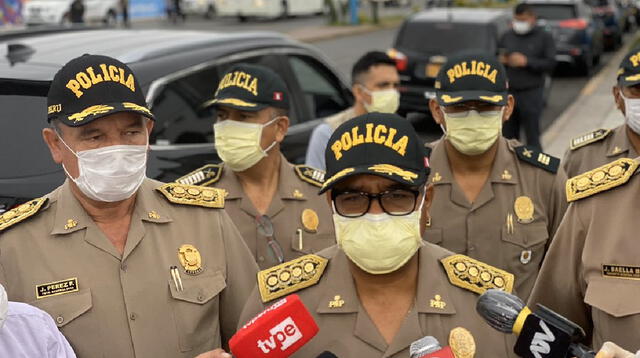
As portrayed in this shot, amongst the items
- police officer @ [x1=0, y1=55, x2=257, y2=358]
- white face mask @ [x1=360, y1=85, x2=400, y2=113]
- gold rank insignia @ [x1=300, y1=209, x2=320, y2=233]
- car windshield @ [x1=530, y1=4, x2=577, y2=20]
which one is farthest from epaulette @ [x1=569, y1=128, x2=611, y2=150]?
car windshield @ [x1=530, y1=4, x2=577, y2=20]

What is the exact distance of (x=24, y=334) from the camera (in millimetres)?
2234

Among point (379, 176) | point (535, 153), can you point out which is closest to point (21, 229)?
point (379, 176)

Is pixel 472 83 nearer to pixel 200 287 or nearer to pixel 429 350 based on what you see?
pixel 200 287

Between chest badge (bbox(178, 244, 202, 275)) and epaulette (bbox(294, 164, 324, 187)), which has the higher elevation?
chest badge (bbox(178, 244, 202, 275))

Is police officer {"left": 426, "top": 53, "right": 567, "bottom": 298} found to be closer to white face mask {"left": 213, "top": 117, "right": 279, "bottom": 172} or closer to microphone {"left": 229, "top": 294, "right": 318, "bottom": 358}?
white face mask {"left": 213, "top": 117, "right": 279, "bottom": 172}

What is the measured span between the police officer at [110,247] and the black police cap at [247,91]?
3.84ft

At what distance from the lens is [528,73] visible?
364 inches

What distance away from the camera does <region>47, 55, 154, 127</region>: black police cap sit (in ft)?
8.96

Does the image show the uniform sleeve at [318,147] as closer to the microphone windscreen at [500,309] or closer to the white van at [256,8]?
the microphone windscreen at [500,309]

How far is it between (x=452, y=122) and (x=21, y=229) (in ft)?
7.07

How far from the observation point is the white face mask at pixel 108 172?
9.07 ft

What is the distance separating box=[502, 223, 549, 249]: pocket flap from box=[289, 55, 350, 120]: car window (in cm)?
227

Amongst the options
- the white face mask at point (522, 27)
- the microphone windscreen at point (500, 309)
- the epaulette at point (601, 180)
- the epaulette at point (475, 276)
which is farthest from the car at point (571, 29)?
Answer: the microphone windscreen at point (500, 309)

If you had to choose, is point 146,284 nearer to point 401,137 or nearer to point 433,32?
point 401,137
